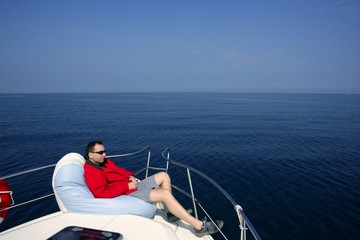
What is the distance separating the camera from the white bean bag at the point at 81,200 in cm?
358

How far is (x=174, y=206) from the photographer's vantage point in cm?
368

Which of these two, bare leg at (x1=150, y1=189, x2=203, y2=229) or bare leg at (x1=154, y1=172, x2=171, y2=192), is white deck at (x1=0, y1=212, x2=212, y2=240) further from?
bare leg at (x1=154, y1=172, x2=171, y2=192)

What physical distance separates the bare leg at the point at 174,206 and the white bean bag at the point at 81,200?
0.65 ft

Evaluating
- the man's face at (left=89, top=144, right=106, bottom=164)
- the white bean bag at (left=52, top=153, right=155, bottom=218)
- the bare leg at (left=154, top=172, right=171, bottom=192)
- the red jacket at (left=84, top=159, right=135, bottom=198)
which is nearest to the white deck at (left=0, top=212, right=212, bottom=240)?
the white bean bag at (left=52, top=153, right=155, bottom=218)

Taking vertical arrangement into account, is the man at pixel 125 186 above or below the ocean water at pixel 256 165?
above

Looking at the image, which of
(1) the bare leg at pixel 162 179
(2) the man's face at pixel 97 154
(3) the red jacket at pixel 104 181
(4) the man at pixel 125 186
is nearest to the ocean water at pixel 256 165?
(1) the bare leg at pixel 162 179

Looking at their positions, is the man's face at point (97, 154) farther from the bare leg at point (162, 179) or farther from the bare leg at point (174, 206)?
the bare leg at point (174, 206)

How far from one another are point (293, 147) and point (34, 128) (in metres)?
29.0

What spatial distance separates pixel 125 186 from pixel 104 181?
1.31ft

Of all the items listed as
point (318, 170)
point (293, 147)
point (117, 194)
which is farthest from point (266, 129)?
point (117, 194)

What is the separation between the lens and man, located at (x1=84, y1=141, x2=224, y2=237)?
359 cm

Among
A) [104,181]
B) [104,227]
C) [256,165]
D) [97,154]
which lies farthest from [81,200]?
[256,165]

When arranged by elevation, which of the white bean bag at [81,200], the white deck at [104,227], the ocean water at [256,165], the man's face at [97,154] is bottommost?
the ocean water at [256,165]

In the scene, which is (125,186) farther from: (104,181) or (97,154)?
(97,154)
